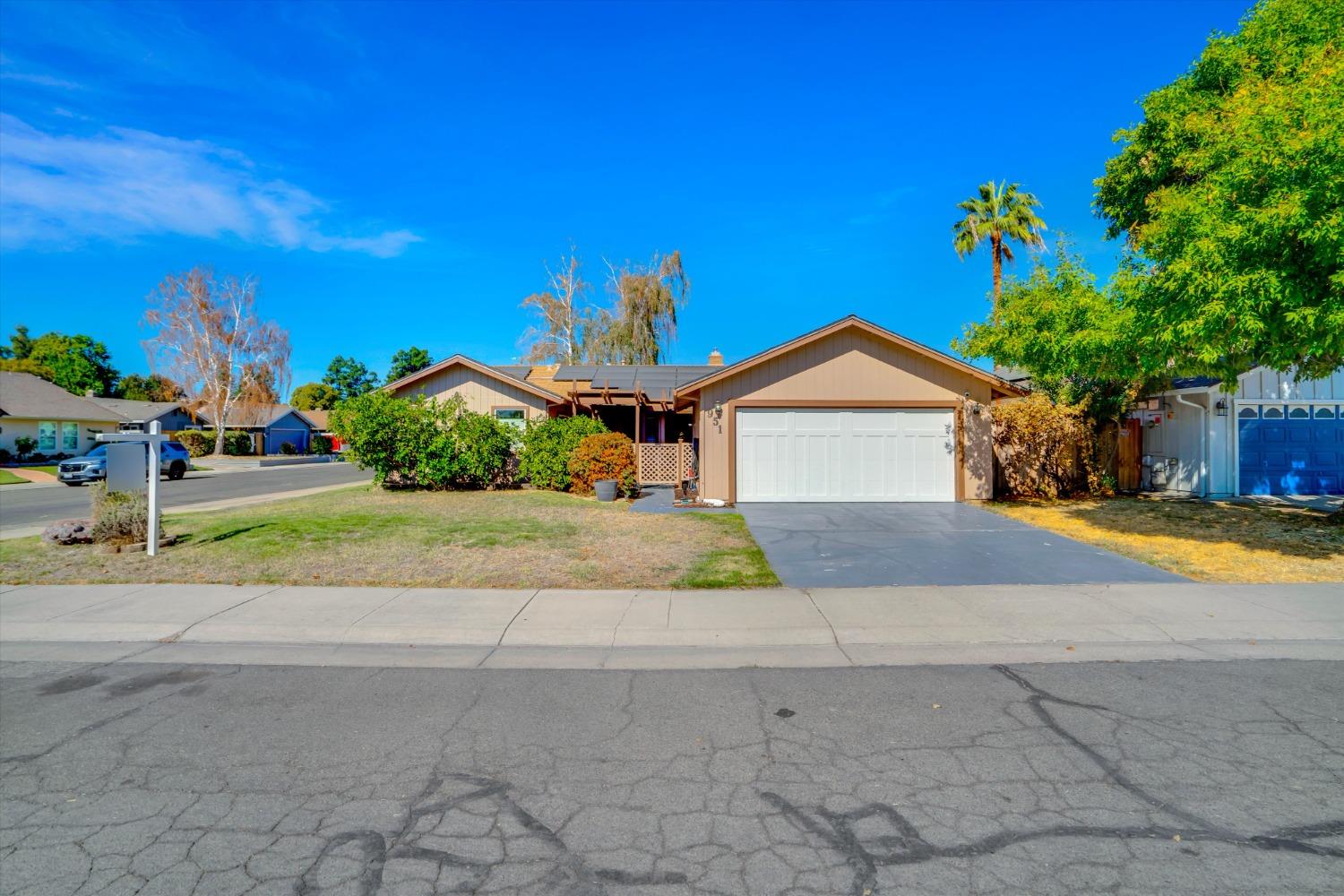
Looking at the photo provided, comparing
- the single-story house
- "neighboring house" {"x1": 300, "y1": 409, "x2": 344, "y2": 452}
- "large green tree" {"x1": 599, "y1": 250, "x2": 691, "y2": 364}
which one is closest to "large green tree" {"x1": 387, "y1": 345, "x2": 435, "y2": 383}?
"neighboring house" {"x1": 300, "y1": 409, "x2": 344, "y2": 452}

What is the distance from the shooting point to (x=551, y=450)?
1905 centimetres

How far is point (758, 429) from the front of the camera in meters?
16.9

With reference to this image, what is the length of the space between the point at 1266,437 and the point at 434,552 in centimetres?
1995

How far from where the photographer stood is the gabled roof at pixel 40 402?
1428 inches

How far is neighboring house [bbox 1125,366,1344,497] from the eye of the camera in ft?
55.3

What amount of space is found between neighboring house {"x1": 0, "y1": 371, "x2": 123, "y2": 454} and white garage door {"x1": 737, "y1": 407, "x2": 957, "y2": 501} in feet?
126

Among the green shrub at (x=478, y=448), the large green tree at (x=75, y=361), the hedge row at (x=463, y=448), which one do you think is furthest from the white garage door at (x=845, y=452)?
the large green tree at (x=75, y=361)

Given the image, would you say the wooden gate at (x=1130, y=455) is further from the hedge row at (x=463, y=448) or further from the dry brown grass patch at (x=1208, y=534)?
the hedge row at (x=463, y=448)

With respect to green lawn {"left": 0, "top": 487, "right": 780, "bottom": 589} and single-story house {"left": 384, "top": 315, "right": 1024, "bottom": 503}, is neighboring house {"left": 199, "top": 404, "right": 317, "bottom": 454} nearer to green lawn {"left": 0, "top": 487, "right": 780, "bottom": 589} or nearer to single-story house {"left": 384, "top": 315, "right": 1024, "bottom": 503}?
green lawn {"left": 0, "top": 487, "right": 780, "bottom": 589}

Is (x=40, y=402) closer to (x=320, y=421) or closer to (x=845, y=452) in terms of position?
(x=320, y=421)

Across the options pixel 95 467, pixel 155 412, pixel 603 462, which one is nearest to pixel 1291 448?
pixel 603 462

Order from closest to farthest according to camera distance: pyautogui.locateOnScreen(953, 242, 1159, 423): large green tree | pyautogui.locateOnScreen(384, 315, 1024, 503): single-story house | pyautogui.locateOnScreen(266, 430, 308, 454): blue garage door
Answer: pyautogui.locateOnScreen(953, 242, 1159, 423): large green tree < pyautogui.locateOnScreen(384, 315, 1024, 503): single-story house < pyautogui.locateOnScreen(266, 430, 308, 454): blue garage door

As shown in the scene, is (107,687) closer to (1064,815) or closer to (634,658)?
(634,658)

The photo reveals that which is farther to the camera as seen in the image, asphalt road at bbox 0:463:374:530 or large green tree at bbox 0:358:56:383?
large green tree at bbox 0:358:56:383
